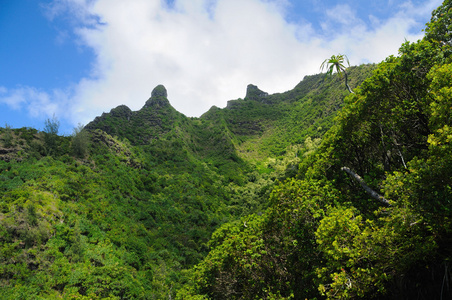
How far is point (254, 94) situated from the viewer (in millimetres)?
182750

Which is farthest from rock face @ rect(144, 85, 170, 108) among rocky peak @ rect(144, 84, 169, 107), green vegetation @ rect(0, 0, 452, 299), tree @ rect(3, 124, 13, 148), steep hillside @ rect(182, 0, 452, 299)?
steep hillside @ rect(182, 0, 452, 299)

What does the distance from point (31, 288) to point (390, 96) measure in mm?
38165

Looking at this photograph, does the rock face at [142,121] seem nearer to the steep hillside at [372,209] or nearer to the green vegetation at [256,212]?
the green vegetation at [256,212]

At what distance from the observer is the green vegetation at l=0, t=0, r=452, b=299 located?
769 centimetres

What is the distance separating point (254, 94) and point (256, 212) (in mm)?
146293

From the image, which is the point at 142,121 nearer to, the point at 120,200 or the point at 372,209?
the point at 120,200

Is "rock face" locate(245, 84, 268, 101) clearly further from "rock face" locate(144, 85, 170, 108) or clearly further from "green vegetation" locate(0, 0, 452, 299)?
"green vegetation" locate(0, 0, 452, 299)

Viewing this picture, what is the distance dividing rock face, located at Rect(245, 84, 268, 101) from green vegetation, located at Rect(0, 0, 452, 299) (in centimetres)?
9186

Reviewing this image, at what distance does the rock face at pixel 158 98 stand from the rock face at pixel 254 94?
65245 millimetres

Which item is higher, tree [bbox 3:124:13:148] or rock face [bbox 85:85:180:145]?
rock face [bbox 85:85:180:145]

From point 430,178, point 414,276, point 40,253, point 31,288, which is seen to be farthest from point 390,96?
point 40,253

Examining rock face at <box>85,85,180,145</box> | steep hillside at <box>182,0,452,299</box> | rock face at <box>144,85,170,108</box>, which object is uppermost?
rock face at <box>144,85,170,108</box>

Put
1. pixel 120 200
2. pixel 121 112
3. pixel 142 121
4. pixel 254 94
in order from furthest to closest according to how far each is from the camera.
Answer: pixel 254 94 < pixel 142 121 < pixel 121 112 < pixel 120 200

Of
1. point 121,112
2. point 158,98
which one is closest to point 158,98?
point 158,98
